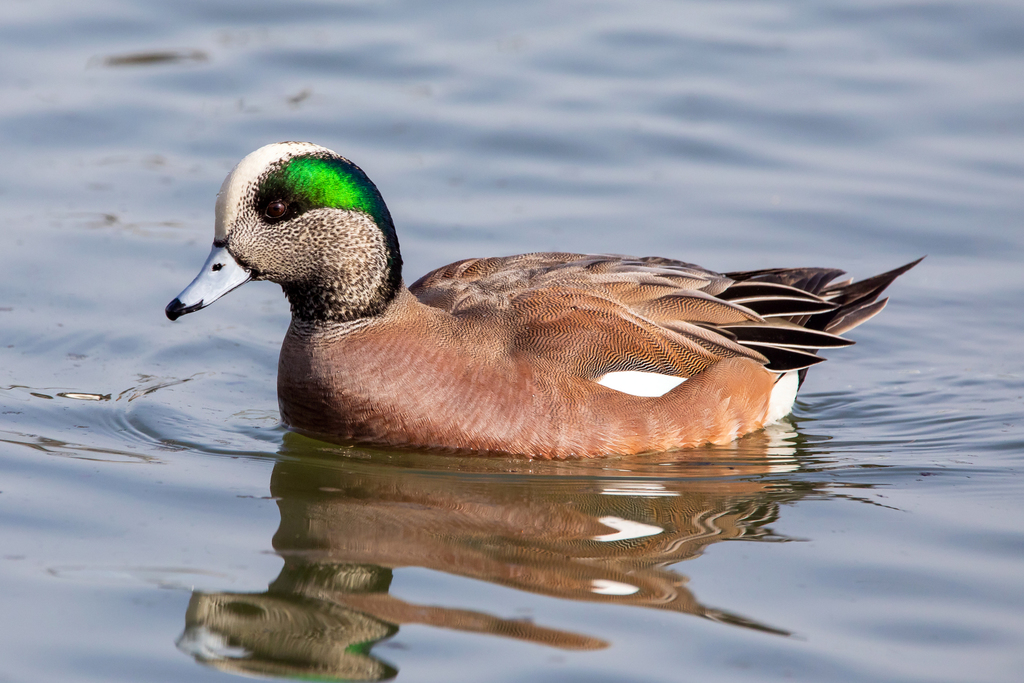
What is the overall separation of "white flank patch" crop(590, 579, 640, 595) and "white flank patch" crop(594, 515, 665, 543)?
39cm

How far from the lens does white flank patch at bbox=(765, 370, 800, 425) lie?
6.69 m

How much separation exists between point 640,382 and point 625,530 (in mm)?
1014

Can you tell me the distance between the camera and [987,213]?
28.4 ft

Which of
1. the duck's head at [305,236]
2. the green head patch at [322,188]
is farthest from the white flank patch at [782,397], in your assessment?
the green head patch at [322,188]

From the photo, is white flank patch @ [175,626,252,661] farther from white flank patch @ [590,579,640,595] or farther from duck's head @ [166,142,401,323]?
duck's head @ [166,142,401,323]

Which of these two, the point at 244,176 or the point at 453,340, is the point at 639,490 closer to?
the point at 453,340

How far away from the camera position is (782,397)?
6758 millimetres

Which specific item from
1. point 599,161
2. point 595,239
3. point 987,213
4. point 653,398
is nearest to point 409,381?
point 653,398

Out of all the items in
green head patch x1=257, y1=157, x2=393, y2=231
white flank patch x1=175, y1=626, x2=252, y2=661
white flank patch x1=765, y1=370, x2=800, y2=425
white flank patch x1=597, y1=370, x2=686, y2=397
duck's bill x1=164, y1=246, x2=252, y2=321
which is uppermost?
green head patch x1=257, y1=157, x2=393, y2=231

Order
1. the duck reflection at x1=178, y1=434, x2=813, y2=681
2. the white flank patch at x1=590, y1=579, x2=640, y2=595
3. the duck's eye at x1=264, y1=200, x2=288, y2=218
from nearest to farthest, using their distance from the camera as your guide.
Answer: the duck reflection at x1=178, y1=434, x2=813, y2=681
the white flank patch at x1=590, y1=579, x2=640, y2=595
the duck's eye at x1=264, y1=200, x2=288, y2=218

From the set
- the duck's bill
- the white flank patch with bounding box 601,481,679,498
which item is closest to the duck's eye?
the duck's bill

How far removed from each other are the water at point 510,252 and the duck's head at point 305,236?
2.42ft

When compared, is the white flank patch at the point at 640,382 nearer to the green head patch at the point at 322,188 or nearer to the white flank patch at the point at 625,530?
the white flank patch at the point at 625,530

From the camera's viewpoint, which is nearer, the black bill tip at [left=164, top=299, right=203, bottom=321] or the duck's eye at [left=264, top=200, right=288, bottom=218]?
the black bill tip at [left=164, top=299, right=203, bottom=321]
